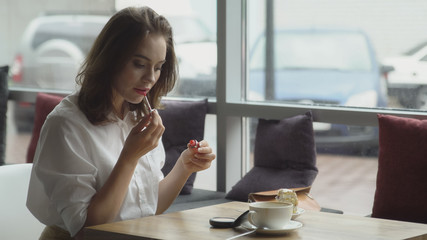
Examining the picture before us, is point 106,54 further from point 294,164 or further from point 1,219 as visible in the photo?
point 294,164

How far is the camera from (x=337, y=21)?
366 centimetres

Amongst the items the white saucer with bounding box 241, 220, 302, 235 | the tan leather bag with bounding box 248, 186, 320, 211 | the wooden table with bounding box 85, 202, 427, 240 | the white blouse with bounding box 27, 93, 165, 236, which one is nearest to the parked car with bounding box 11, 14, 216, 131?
the tan leather bag with bounding box 248, 186, 320, 211

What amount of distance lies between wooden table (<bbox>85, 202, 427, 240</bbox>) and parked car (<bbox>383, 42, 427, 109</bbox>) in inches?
58.2

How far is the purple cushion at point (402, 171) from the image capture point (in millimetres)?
2930

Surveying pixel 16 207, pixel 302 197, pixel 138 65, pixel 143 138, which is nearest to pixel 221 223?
pixel 143 138

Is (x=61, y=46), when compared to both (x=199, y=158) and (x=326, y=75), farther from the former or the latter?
(x=199, y=158)

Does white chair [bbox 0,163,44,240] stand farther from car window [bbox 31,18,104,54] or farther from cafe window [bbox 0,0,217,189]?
car window [bbox 31,18,104,54]

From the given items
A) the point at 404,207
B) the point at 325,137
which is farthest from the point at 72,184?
the point at 325,137

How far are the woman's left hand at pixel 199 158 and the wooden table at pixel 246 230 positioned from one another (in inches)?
9.4

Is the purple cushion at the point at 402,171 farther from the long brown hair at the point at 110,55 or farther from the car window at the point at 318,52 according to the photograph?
the long brown hair at the point at 110,55

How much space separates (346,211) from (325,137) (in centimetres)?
41

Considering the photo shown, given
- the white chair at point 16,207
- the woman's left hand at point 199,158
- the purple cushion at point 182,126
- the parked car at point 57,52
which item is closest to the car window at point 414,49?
the purple cushion at point 182,126

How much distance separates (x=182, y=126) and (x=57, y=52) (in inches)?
64.2

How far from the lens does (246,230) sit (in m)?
1.92
